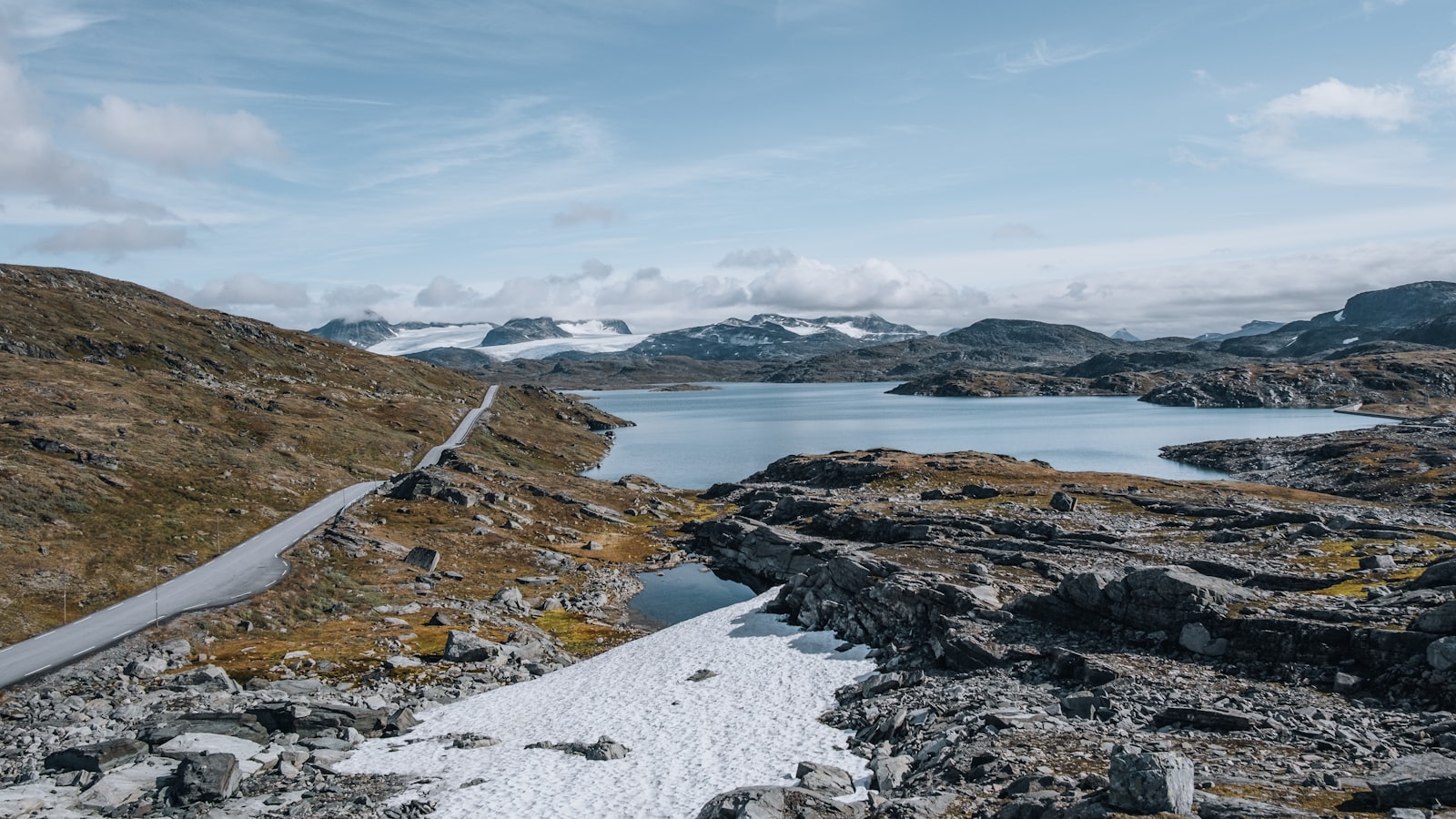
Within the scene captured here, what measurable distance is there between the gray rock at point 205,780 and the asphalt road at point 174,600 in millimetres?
22500

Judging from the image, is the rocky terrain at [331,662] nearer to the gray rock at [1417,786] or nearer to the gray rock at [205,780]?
the gray rock at [205,780]

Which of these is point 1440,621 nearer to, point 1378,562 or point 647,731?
point 1378,562

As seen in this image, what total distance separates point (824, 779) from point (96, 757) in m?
28.4

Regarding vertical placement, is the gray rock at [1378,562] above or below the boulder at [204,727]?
above

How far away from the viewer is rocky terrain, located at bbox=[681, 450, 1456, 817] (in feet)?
76.7

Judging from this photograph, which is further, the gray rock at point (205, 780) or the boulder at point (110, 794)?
the gray rock at point (205, 780)

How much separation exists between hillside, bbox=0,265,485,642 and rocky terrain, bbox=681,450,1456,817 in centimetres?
5539

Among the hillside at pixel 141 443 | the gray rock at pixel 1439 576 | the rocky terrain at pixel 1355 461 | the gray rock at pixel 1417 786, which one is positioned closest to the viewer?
the gray rock at pixel 1417 786

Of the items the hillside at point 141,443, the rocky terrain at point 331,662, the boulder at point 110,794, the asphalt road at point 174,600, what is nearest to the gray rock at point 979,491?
the rocky terrain at point 331,662

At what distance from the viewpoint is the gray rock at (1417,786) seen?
2017 cm

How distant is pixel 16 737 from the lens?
34812mm

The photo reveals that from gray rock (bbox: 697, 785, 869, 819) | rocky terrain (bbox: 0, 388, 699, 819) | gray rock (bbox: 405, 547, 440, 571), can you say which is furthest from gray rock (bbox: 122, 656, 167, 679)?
gray rock (bbox: 697, 785, 869, 819)

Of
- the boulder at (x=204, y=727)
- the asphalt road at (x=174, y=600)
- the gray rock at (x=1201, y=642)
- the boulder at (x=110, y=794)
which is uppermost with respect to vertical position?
the gray rock at (x=1201, y=642)

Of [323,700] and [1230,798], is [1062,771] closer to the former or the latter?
[1230,798]
